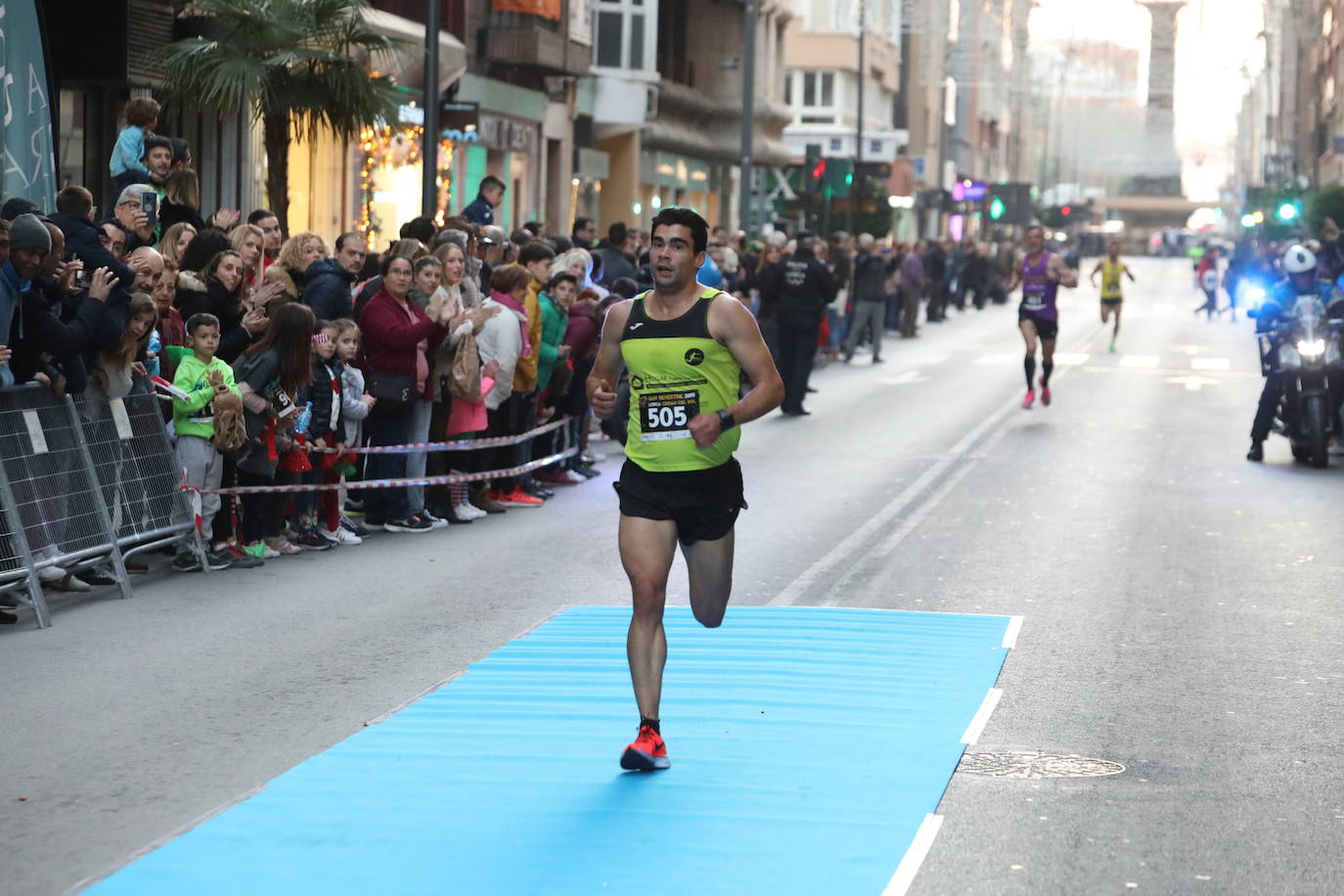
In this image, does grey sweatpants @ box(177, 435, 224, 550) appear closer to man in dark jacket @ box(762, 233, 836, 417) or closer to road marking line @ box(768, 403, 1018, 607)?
road marking line @ box(768, 403, 1018, 607)

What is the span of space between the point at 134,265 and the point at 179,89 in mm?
8126

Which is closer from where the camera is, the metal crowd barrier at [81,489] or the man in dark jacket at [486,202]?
the metal crowd barrier at [81,489]

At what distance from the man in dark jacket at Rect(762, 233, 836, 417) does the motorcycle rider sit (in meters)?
6.02

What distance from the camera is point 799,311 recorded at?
24672 mm

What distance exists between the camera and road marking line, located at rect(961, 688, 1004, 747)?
8.17 m

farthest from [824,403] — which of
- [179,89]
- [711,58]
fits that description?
[711,58]

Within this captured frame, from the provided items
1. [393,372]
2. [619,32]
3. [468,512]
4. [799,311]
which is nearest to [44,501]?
[393,372]

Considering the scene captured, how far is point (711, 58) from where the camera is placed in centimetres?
5712

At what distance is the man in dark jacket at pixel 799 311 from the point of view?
24.3 meters

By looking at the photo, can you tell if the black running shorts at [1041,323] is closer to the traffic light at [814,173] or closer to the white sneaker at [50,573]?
the white sneaker at [50,573]

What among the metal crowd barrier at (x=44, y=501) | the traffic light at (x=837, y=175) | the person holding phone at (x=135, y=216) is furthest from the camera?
the traffic light at (x=837, y=175)

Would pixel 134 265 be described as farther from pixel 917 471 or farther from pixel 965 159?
pixel 965 159

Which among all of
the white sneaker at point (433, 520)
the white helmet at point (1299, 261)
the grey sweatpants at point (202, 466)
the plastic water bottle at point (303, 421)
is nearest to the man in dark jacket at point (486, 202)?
the white sneaker at point (433, 520)

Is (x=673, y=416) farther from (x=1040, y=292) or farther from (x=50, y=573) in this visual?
(x=1040, y=292)
